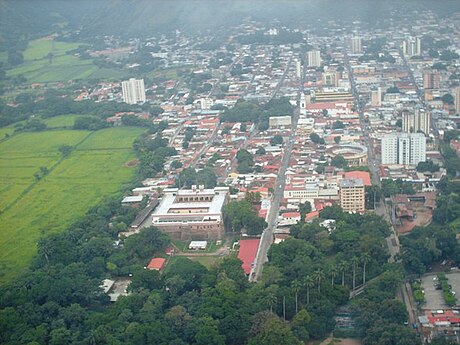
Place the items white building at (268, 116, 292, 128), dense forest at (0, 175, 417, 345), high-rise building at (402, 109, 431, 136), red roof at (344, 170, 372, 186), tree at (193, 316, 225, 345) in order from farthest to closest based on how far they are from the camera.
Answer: white building at (268, 116, 292, 128), high-rise building at (402, 109, 431, 136), red roof at (344, 170, 372, 186), dense forest at (0, 175, 417, 345), tree at (193, 316, 225, 345)

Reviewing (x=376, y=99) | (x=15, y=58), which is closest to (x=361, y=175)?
(x=376, y=99)

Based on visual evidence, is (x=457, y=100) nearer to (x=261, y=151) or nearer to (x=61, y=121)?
(x=261, y=151)

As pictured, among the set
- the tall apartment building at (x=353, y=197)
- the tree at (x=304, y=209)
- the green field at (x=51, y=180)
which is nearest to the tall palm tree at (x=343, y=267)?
the tree at (x=304, y=209)

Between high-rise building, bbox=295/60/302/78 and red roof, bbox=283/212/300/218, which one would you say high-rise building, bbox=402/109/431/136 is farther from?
high-rise building, bbox=295/60/302/78

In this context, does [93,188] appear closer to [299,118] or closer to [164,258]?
[164,258]

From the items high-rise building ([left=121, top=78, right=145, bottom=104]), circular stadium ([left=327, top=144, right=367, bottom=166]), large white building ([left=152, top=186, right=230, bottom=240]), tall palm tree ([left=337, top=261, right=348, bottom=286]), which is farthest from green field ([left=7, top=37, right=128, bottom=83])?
tall palm tree ([left=337, top=261, right=348, bottom=286])

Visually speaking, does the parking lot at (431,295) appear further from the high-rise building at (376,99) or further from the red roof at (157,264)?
the high-rise building at (376,99)

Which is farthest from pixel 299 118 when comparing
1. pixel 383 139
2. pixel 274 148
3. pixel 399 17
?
pixel 399 17
